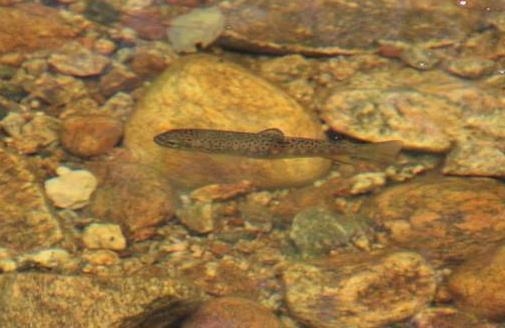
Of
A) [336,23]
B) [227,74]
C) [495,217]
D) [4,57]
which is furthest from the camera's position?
[336,23]

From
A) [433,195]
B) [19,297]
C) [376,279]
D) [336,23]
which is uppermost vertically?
[336,23]

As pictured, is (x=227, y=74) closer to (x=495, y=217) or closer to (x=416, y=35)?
(x=416, y=35)

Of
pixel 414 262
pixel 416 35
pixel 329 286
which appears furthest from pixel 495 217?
pixel 416 35

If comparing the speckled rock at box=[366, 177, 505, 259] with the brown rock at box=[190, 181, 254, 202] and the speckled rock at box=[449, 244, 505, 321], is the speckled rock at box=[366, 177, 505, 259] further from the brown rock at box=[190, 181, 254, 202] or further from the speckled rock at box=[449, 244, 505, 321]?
the brown rock at box=[190, 181, 254, 202]

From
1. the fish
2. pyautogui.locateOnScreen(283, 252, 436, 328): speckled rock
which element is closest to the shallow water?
pyautogui.locateOnScreen(283, 252, 436, 328): speckled rock

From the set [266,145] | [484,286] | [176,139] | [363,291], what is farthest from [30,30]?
[484,286]

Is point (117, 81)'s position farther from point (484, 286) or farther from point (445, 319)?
point (484, 286)

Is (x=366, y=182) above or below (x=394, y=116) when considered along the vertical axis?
below
